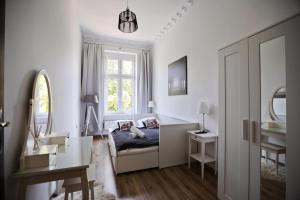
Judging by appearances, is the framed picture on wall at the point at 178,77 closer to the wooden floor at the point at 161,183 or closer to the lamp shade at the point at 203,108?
the lamp shade at the point at 203,108

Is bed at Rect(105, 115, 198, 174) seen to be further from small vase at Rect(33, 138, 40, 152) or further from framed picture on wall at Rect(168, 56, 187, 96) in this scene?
small vase at Rect(33, 138, 40, 152)

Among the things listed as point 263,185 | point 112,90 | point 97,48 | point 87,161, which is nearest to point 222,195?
point 263,185

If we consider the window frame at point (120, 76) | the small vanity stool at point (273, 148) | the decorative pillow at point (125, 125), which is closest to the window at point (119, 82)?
the window frame at point (120, 76)

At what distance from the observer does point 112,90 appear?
5543 millimetres

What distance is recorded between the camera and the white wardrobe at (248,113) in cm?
121

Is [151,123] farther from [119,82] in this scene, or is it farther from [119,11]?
[119,11]

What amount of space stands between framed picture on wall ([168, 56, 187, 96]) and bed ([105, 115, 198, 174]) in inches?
41.0

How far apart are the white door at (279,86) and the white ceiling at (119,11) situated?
7.94ft

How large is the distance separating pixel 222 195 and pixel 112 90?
A: 181 inches

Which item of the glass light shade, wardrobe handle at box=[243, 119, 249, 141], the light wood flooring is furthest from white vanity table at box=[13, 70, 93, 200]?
wardrobe handle at box=[243, 119, 249, 141]

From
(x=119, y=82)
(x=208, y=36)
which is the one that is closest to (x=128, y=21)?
(x=208, y=36)

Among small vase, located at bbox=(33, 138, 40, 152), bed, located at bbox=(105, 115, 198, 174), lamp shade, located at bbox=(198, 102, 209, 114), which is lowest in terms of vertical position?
bed, located at bbox=(105, 115, 198, 174)

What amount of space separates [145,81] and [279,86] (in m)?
4.57

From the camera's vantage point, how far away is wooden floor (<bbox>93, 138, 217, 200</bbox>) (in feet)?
6.70
